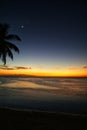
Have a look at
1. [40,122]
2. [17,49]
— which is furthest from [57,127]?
[17,49]

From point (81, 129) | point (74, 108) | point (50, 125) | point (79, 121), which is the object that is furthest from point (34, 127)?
point (74, 108)


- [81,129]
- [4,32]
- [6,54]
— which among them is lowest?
[81,129]

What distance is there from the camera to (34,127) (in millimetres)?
10445

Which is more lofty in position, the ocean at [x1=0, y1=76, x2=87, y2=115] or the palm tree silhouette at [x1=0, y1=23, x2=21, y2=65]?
the palm tree silhouette at [x1=0, y1=23, x2=21, y2=65]

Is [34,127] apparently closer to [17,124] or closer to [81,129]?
[17,124]

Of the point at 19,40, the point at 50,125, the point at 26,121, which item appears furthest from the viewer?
the point at 19,40

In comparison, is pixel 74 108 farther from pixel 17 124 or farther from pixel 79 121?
pixel 17 124

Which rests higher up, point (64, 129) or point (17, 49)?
point (17, 49)

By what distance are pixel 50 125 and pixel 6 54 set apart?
509 inches

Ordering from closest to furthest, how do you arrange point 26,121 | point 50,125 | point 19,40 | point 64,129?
point 64,129 → point 50,125 → point 26,121 → point 19,40

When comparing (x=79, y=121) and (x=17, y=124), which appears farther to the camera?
(x=79, y=121)

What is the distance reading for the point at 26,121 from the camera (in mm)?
11781

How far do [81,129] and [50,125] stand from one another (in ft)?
4.56

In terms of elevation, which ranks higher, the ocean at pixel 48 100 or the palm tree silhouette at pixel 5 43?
the palm tree silhouette at pixel 5 43
